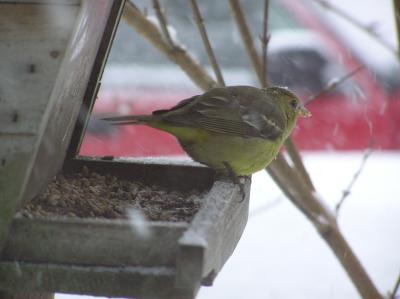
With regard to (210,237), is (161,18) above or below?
above

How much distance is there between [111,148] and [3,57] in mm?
5897

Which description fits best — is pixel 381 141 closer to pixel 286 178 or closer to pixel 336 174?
pixel 336 174


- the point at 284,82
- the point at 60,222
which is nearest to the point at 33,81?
the point at 60,222

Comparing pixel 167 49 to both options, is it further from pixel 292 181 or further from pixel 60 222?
pixel 60 222

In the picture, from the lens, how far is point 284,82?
8609 millimetres

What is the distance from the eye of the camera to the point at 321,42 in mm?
8836

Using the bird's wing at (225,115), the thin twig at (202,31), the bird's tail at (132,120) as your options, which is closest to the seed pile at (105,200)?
the bird's tail at (132,120)

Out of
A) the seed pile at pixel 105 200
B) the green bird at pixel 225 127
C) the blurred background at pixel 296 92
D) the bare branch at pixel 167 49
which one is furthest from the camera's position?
the blurred background at pixel 296 92

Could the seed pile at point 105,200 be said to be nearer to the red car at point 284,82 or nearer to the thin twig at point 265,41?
the thin twig at point 265,41

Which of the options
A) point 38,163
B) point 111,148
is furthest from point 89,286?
point 111,148

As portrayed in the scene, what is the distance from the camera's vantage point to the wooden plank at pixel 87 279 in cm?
247

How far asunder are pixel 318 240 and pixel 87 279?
666cm

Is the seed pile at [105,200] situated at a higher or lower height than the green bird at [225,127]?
lower

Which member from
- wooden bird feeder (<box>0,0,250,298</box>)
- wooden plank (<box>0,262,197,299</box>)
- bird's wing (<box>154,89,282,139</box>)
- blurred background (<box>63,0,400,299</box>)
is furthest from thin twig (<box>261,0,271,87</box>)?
blurred background (<box>63,0,400,299</box>)
